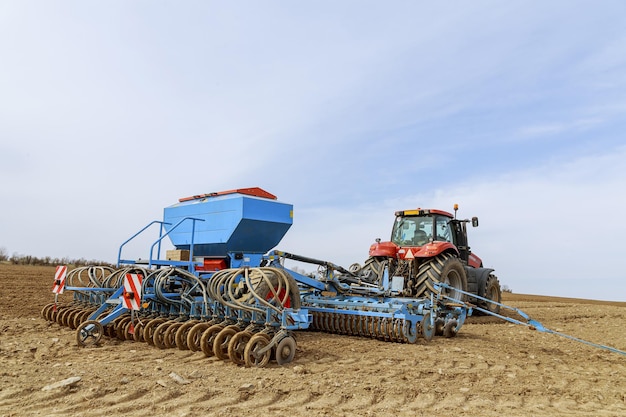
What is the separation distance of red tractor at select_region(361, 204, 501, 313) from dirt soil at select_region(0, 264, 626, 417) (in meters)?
1.54

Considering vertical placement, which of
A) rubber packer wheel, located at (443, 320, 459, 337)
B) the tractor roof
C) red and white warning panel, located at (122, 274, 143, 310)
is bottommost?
rubber packer wheel, located at (443, 320, 459, 337)

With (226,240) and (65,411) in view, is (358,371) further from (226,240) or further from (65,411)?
(226,240)

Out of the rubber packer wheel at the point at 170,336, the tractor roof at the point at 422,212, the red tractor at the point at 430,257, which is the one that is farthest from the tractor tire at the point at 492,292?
the rubber packer wheel at the point at 170,336

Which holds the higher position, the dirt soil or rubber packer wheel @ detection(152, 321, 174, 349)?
rubber packer wheel @ detection(152, 321, 174, 349)

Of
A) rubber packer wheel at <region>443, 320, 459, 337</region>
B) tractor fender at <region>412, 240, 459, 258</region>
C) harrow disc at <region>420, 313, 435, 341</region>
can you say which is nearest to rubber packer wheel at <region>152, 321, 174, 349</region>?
harrow disc at <region>420, 313, 435, 341</region>

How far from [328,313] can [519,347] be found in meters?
2.93

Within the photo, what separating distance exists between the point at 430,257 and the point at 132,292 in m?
5.24

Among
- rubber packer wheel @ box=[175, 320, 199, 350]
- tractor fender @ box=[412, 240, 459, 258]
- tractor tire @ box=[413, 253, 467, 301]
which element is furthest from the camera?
tractor fender @ box=[412, 240, 459, 258]

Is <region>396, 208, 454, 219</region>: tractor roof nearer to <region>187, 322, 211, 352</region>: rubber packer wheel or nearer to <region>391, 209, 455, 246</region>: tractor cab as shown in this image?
<region>391, 209, 455, 246</region>: tractor cab

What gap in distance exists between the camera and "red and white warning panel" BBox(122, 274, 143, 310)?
6.32 metres

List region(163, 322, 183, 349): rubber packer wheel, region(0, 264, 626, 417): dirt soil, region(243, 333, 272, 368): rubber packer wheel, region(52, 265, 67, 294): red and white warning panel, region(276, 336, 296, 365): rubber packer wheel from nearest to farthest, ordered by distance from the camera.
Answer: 1. region(0, 264, 626, 417): dirt soil
2. region(243, 333, 272, 368): rubber packer wheel
3. region(276, 336, 296, 365): rubber packer wheel
4. region(163, 322, 183, 349): rubber packer wheel
5. region(52, 265, 67, 294): red and white warning panel

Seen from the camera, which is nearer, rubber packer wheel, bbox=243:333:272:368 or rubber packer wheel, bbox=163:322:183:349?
rubber packer wheel, bbox=243:333:272:368

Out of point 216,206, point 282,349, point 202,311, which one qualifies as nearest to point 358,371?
point 282,349

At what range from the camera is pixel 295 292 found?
6035 mm
